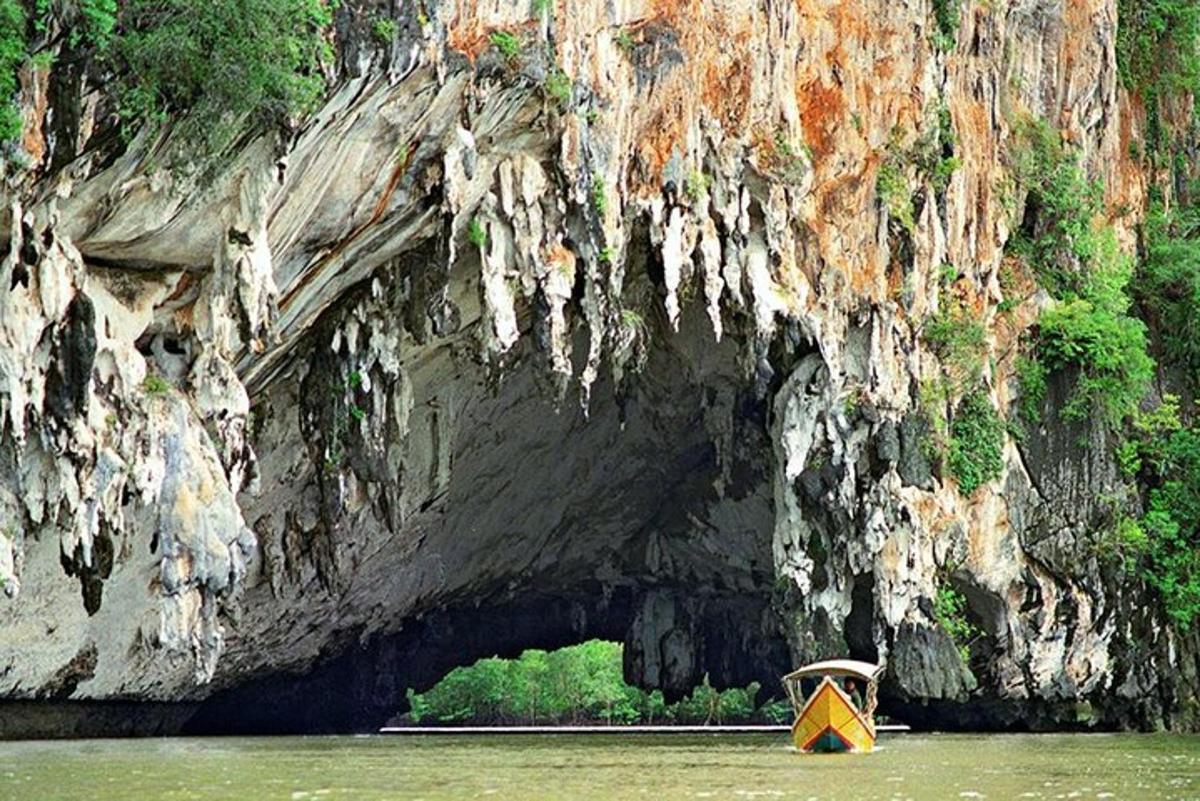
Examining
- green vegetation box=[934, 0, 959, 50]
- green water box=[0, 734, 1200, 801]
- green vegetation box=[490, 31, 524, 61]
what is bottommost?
green water box=[0, 734, 1200, 801]

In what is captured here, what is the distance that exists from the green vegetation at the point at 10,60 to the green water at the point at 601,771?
231 inches

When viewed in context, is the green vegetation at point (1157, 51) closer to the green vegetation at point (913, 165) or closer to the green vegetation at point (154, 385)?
the green vegetation at point (913, 165)

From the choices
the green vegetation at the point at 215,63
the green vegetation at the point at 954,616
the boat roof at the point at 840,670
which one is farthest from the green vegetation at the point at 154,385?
the green vegetation at the point at 954,616

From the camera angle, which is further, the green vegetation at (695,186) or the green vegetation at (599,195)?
the green vegetation at (695,186)

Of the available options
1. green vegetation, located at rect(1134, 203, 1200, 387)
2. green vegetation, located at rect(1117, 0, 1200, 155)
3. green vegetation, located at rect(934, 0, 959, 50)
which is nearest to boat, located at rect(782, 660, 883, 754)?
green vegetation, located at rect(934, 0, 959, 50)

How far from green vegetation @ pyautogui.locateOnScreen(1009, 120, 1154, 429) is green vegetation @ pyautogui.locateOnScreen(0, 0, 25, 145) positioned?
2007 centimetres

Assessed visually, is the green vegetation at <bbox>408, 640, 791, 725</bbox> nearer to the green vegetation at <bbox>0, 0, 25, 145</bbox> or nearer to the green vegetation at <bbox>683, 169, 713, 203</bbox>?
the green vegetation at <bbox>683, 169, 713, 203</bbox>

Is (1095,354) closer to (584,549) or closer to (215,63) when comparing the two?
(584,549)

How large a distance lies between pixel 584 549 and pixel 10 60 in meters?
21.4

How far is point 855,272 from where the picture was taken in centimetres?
2817

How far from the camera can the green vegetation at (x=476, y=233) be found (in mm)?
22156

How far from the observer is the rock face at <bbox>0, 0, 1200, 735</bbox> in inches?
754

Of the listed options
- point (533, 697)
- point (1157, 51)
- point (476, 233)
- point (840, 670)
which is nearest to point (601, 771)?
point (840, 670)

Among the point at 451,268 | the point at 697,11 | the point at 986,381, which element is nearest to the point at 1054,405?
the point at 986,381
